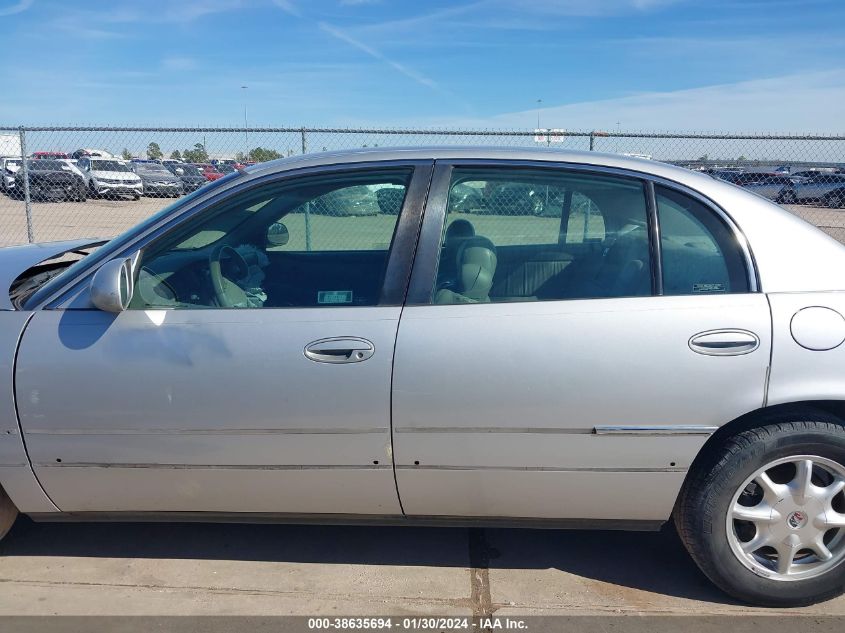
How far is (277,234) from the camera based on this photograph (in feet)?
11.5

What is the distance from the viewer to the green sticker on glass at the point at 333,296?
9.16 feet

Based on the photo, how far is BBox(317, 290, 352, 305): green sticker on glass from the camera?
9.16 feet

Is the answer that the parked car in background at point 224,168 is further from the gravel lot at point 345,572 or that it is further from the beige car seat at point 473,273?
the beige car seat at point 473,273

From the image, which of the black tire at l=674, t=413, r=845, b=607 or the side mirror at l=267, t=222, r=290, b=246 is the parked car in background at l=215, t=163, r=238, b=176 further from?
the black tire at l=674, t=413, r=845, b=607

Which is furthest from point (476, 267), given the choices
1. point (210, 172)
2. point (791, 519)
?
point (210, 172)

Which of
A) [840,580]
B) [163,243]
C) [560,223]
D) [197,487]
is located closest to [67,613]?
[197,487]

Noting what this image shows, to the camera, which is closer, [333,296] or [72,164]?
[333,296]

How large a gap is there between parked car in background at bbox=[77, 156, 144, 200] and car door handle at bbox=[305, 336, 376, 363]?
8488mm

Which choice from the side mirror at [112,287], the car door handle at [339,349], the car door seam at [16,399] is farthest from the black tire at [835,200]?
the car door seam at [16,399]

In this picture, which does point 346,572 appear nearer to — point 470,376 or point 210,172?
point 470,376

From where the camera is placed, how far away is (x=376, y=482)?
274 cm

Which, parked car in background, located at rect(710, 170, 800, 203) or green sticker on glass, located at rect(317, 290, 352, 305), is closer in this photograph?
green sticker on glass, located at rect(317, 290, 352, 305)

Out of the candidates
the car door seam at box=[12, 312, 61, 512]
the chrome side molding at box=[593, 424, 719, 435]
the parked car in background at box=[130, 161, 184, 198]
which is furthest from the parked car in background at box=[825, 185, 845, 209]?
the car door seam at box=[12, 312, 61, 512]

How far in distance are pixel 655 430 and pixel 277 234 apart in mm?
1953
